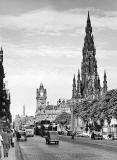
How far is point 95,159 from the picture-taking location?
1316 inches

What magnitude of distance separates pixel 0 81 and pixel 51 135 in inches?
1618

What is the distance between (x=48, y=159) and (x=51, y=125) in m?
69.8

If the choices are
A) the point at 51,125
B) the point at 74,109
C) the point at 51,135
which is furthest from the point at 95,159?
the point at 74,109

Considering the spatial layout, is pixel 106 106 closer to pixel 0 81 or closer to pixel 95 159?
pixel 0 81

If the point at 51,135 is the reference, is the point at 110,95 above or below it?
above

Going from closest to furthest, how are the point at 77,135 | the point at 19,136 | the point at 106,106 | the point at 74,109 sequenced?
the point at 19,136, the point at 106,106, the point at 77,135, the point at 74,109

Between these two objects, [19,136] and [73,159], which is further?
[19,136]

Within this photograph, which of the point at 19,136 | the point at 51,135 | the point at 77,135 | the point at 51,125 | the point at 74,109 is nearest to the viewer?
the point at 51,135

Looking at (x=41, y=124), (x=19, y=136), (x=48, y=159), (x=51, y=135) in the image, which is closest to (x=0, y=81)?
(x=41, y=124)

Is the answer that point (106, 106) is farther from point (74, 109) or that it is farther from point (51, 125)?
point (74, 109)

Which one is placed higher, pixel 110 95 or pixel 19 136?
pixel 110 95

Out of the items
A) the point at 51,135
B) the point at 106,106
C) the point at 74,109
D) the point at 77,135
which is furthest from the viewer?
the point at 74,109

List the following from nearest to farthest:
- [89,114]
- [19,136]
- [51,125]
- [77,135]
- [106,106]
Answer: [19,136] < [51,125] < [106,106] < [77,135] < [89,114]

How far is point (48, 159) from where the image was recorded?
3394cm
